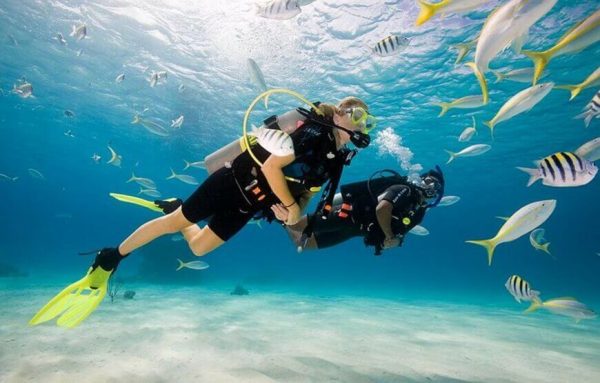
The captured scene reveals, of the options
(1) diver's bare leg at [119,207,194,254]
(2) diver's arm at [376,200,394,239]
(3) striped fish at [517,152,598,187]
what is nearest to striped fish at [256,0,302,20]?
(2) diver's arm at [376,200,394,239]

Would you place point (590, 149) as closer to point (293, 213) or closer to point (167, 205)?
point (293, 213)

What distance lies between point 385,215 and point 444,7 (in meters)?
2.70

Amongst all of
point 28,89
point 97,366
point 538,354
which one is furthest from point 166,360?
point 28,89

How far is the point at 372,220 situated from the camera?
512 cm

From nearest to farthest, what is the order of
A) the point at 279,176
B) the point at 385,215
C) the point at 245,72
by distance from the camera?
the point at 279,176 < the point at 385,215 < the point at 245,72

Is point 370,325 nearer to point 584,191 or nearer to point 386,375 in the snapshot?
point 386,375

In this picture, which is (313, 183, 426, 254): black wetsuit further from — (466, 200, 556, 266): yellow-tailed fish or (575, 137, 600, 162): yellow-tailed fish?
(575, 137, 600, 162): yellow-tailed fish

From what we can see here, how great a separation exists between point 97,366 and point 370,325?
22.7ft

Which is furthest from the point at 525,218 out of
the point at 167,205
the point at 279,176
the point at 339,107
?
the point at 167,205

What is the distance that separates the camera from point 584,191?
176 feet

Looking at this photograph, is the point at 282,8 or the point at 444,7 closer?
the point at 444,7

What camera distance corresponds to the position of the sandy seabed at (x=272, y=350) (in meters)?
4.91

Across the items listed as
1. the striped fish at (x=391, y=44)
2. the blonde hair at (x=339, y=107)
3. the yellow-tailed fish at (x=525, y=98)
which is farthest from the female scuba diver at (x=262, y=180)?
the striped fish at (x=391, y=44)

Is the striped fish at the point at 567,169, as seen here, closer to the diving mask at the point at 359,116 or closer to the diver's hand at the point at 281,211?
the diving mask at the point at 359,116
